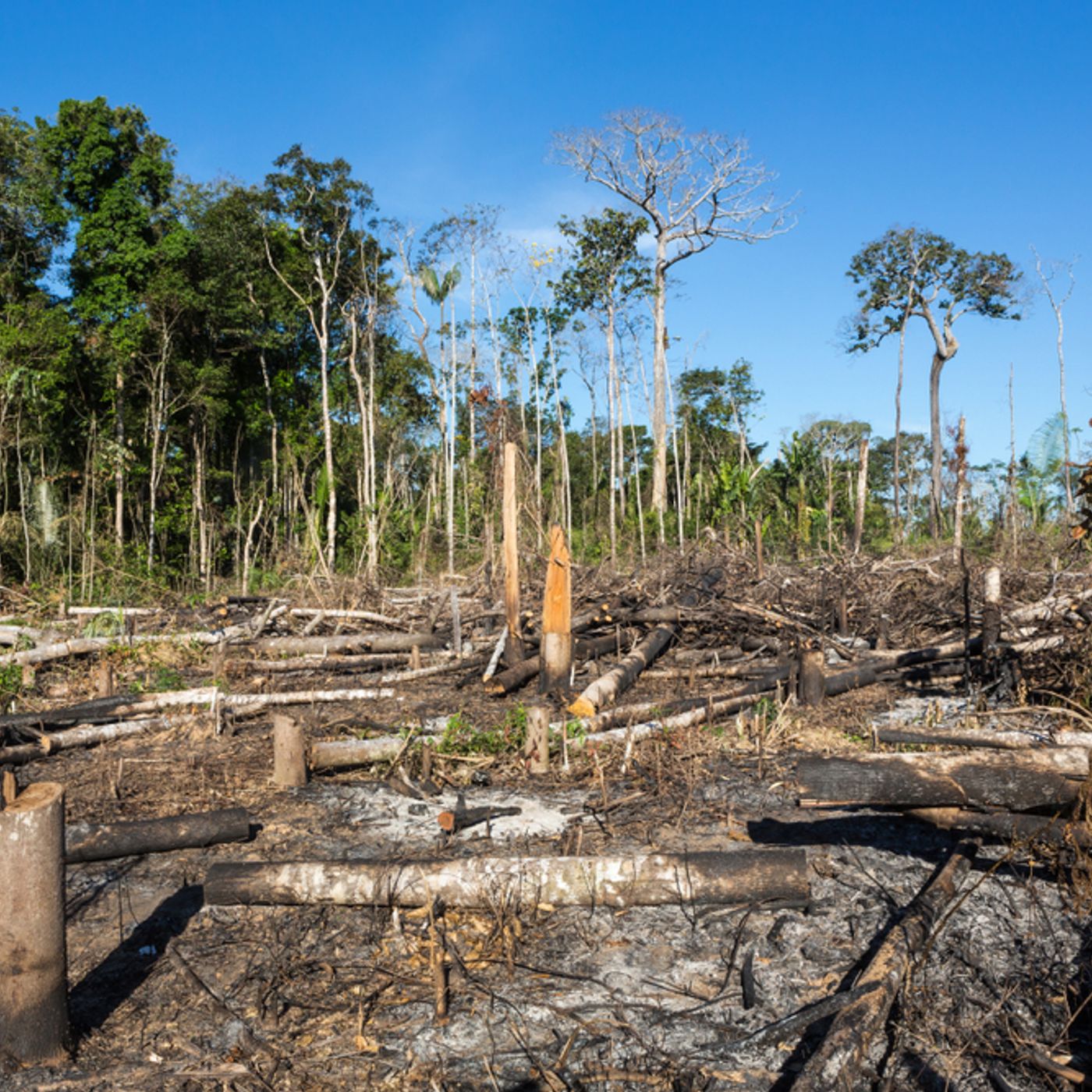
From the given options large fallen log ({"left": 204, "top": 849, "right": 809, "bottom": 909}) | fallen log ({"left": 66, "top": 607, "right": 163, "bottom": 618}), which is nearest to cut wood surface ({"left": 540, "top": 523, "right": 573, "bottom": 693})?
large fallen log ({"left": 204, "top": 849, "right": 809, "bottom": 909})

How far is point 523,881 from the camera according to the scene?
158 inches

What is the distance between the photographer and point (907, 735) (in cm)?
471

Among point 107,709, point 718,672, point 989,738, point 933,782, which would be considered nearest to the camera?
point 933,782

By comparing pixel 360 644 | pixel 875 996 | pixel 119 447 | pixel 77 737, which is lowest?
pixel 875 996

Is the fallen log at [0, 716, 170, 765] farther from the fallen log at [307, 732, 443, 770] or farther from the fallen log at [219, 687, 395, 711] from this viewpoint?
the fallen log at [307, 732, 443, 770]

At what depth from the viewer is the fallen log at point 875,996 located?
2583 millimetres

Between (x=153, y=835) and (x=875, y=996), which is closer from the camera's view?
(x=875, y=996)

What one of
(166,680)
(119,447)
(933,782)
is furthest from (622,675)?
(119,447)

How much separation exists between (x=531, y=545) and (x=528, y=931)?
9162mm

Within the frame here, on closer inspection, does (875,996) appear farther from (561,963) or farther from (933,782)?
(561,963)

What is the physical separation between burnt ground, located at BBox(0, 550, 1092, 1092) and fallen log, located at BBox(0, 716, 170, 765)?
1.32 m

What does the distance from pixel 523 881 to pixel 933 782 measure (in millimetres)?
1710

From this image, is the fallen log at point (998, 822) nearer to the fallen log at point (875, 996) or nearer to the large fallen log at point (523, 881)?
the fallen log at point (875, 996)

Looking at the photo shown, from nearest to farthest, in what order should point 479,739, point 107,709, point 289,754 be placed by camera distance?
point 289,754, point 479,739, point 107,709
